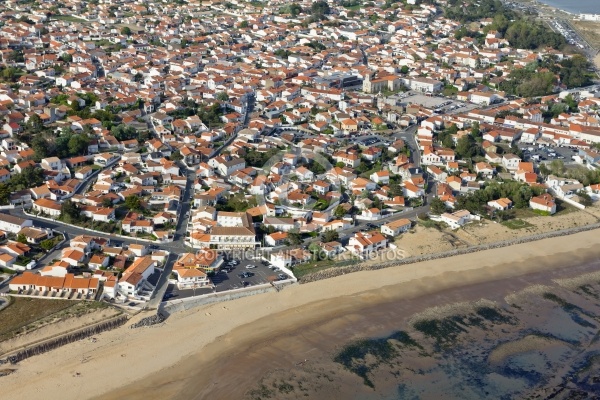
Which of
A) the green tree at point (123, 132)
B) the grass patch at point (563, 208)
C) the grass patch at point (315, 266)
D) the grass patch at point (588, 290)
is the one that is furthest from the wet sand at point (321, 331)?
the green tree at point (123, 132)

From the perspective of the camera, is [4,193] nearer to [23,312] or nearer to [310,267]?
[23,312]

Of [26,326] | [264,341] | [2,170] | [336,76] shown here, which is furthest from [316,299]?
[336,76]

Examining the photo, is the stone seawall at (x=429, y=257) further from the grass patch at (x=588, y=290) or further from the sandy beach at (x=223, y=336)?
the grass patch at (x=588, y=290)

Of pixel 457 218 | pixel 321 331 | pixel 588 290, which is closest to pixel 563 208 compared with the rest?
pixel 457 218

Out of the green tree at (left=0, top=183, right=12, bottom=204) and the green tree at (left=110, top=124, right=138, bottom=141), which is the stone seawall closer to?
the green tree at (left=0, top=183, right=12, bottom=204)

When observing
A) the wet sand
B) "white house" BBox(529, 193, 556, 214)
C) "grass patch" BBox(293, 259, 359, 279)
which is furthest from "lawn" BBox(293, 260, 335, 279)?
"white house" BBox(529, 193, 556, 214)
